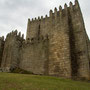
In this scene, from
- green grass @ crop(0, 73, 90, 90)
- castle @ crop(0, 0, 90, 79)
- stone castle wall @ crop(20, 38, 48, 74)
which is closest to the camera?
green grass @ crop(0, 73, 90, 90)

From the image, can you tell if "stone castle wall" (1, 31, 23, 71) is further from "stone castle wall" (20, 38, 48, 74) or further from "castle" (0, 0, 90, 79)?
"stone castle wall" (20, 38, 48, 74)

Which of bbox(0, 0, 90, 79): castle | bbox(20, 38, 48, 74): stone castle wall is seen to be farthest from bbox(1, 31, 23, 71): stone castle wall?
bbox(20, 38, 48, 74): stone castle wall

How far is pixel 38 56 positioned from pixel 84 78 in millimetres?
8322

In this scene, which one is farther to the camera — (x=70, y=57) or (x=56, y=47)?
(x=56, y=47)

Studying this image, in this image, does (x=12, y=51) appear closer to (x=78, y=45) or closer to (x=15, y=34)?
(x=15, y=34)

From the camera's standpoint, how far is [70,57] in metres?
15.0

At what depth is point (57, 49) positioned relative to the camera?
639 inches

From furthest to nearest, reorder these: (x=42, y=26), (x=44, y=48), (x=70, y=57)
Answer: (x=42, y=26), (x=44, y=48), (x=70, y=57)

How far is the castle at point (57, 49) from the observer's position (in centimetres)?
1482

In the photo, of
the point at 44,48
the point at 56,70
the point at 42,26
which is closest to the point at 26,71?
the point at 44,48

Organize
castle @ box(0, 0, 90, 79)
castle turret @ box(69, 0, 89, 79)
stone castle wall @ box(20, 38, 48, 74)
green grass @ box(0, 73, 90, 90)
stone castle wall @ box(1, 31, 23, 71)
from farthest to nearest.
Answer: stone castle wall @ box(1, 31, 23, 71) < stone castle wall @ box(20, 38, 48, 74) < castle @ box(0, 0, 90, 79) < castle turret @ box(69, 0, 89, 79) < green grass @ box(0, 73, 90, 90)

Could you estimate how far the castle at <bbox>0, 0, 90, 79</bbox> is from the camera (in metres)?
14.8

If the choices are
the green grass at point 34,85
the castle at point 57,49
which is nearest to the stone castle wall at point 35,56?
the castle at point 57,49

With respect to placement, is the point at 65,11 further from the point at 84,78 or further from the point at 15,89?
the point at 15,89
